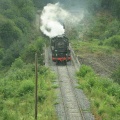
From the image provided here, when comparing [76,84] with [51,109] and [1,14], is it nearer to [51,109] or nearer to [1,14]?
[51,109]

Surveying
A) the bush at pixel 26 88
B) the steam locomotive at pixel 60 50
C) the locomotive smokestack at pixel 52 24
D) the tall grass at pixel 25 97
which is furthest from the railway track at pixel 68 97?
the locomotive smokestack at pixel 52 24

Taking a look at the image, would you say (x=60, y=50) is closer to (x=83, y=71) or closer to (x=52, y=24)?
(x=83, y=71)

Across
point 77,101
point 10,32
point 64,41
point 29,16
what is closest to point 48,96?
point 77,101

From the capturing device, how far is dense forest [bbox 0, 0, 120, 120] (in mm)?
26828

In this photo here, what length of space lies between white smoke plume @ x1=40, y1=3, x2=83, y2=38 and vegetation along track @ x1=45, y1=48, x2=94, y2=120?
14850 millimetres

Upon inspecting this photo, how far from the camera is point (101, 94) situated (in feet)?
95.6

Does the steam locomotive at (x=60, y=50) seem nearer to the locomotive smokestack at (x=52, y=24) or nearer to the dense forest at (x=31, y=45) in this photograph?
the dense forest at (x=31, y=45)

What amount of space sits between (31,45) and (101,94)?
2394cm

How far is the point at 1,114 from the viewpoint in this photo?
23.4 meters

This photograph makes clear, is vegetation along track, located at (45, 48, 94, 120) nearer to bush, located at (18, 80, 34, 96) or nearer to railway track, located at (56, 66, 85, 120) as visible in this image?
railway track, located at (56, 66, 85, 120)

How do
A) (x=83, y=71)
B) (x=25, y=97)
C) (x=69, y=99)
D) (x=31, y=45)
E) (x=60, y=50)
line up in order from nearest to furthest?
(x=25, y=97) < (x=69, y=99) < (x=83, y=71) < (x=60, y=50) < (x=31, y=45)

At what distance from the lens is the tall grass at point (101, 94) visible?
2506 cm

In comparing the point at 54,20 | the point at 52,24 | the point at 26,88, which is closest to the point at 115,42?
the point at 52,24

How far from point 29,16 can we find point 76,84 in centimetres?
4426
